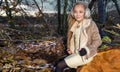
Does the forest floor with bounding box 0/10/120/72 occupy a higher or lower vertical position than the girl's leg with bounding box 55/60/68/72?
lower

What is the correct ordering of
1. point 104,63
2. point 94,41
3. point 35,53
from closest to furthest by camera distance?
1. point 94,41
2. point 104,63
3. point 35,53

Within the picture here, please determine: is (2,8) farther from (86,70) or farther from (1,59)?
(86,70)

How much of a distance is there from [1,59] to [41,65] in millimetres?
742

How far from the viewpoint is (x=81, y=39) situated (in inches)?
193

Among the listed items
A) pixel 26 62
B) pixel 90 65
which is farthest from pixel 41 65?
pixel 90 65

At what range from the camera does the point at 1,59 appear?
6.36m

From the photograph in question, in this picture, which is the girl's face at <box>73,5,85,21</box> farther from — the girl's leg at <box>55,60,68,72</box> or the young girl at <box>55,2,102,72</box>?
the girl's leg at <box>55,60,68,72</box>

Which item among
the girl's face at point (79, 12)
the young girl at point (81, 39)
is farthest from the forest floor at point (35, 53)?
the girl's face at point (79, 12)

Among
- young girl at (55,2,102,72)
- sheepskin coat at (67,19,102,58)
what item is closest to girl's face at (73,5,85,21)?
young girl at (55,2,102,72)

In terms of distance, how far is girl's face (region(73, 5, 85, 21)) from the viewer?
484 cm

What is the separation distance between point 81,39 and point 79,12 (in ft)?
1.20

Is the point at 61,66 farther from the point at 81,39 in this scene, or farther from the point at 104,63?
the point at 104,63

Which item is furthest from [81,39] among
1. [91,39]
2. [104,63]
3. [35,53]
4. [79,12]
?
[35,53]

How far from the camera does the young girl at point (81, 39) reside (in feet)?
15.8
